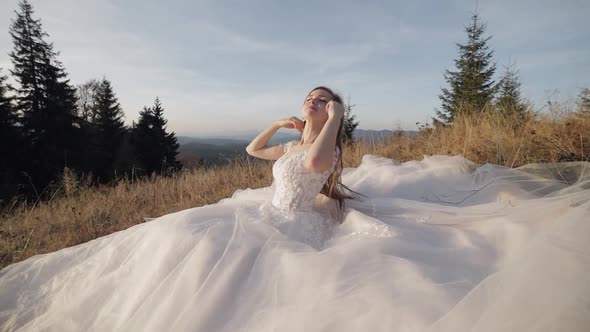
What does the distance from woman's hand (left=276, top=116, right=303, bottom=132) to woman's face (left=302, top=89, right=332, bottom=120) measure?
1.25 ft

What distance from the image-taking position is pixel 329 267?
150 cm

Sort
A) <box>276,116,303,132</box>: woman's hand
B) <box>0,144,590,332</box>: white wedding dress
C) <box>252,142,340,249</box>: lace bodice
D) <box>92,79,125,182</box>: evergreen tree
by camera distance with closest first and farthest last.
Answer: <box>0,144,590,332</box>: white wedding dress < <box>252,142,340,249</box>: lace bodice < <box>276,116,303,132</box>: woman's hand < <box>92,79,125,182</box>: evergreen tree

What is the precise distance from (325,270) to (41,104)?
1157 inches

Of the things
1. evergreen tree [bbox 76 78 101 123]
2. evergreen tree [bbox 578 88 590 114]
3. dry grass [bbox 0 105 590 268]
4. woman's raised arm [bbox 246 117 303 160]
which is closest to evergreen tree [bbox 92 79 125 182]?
evergreen tree [bbox 76 78 101 123]

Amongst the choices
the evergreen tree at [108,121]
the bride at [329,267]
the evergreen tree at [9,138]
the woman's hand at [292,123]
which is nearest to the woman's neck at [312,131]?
the bride at [329,267]

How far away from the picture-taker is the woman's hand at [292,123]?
3295 millimetres

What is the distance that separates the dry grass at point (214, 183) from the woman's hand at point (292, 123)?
7.23 feet

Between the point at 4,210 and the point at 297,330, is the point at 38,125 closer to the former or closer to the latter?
the point at 4,210

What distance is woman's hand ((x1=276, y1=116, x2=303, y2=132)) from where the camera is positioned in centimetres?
329

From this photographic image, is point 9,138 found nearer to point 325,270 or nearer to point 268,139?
point 268,139

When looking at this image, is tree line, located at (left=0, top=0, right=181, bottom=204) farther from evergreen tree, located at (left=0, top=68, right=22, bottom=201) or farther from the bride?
the bride

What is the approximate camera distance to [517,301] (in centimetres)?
102

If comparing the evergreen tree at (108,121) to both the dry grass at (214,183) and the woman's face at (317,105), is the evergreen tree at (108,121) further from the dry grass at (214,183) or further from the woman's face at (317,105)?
the woman's face at (317,105)

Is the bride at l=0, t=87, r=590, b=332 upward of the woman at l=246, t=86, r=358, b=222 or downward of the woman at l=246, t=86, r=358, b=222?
downward
